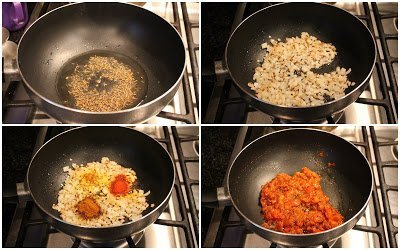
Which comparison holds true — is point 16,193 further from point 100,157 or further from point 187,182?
point 187,182

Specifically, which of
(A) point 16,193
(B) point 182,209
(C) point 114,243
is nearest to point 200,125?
(B) point 182,209

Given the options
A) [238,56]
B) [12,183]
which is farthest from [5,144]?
[238,56]

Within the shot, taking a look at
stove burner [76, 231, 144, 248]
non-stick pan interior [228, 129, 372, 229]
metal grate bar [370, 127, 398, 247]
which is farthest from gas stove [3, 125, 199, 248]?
metal grate bar [370, 127, 398, 247]

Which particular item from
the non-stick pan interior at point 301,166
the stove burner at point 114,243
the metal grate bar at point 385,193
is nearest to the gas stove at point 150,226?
the stove burner at point 114,243

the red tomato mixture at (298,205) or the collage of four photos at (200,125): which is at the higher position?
the collage of four photos at (200,125)

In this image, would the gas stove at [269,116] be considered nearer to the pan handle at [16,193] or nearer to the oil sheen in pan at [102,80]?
the oil sheen in pan at [102,80]

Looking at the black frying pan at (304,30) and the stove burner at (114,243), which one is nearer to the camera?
the stove burner at (114,243)

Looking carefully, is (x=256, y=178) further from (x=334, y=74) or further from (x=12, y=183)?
(x=12, y=183)

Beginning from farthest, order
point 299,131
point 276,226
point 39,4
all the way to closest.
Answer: point 39,4, point 299,131, point 276,226
